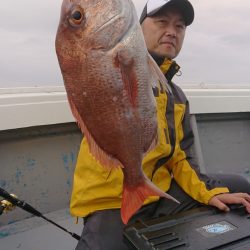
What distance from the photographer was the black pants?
193 centimetres

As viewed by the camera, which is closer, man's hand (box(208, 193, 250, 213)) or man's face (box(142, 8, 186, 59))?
man's hand (box(208, 193, 250, 213))

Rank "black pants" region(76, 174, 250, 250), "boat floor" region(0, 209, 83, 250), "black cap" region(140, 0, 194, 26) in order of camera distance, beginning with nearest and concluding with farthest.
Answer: "black pants" region(76, 174, 250, 250)
"black cap" region(140, 0, 194, 26)
"boat floor" region(0, 209, 83, 250)

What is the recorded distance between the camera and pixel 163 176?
2373mm

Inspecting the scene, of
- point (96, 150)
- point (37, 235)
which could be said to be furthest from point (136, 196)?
point (37, 235)

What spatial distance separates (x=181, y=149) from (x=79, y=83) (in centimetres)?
128

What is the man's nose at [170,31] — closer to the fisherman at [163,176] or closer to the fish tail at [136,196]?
the fisherman at [163,176]

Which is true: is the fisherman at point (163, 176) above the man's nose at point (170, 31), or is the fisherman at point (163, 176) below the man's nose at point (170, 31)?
→ below

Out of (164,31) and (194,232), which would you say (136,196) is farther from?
(164,31)

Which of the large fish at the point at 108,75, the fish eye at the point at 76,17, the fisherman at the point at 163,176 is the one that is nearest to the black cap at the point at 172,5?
the fisherman at the point at 163,176

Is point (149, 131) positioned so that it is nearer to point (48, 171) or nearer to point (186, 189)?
point (186, 189)

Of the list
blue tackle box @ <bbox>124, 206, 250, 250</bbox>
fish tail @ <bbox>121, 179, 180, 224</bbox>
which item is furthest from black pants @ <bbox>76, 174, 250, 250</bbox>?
fish tail @ <bbox>121, 179, 180, 224</bbox>

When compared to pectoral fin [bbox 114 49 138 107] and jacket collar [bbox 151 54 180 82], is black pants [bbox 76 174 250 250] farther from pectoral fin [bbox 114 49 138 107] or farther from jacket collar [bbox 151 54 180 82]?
pectoral fin [bbox 114 49 138 107]

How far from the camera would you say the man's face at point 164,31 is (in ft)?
7.55

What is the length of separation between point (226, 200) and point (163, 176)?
Answer: 442mm
